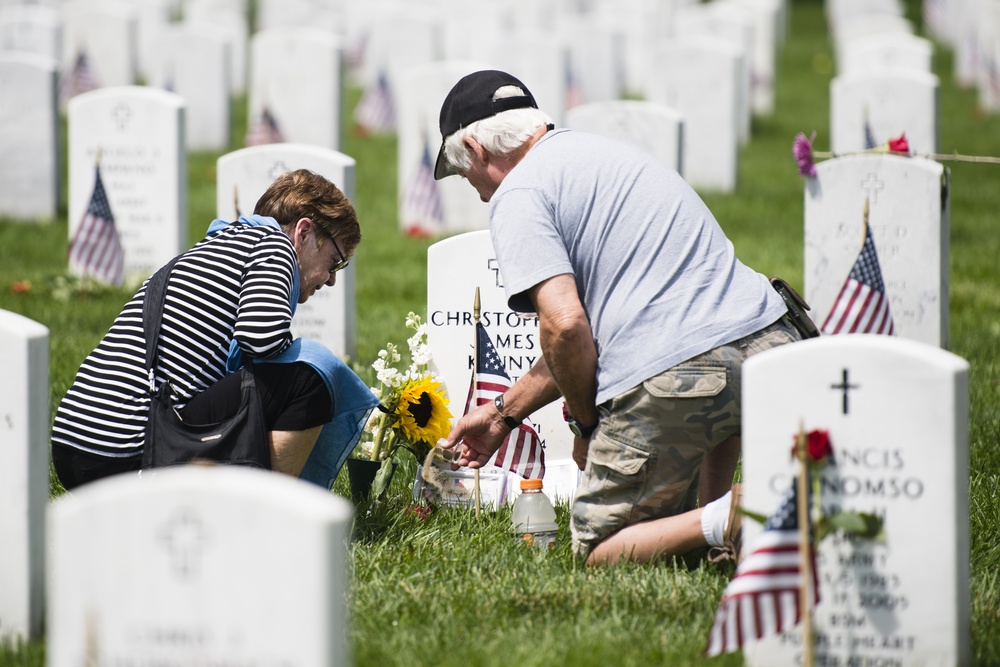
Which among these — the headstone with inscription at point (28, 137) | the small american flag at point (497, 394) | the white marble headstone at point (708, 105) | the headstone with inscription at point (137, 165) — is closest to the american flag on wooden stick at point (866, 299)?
the small american flag at point (497, 394)

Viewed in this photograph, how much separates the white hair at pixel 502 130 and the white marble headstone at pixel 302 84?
6.55 metres

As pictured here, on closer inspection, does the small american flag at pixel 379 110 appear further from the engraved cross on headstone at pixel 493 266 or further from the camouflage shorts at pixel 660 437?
the camouflage shorts at pixel 660 437

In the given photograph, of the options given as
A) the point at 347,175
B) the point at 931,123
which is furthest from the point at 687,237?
the point at 931,123

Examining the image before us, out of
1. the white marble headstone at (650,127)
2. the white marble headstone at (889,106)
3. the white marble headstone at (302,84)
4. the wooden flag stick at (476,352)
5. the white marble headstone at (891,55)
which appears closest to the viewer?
the wooden flag stick at (476,352)

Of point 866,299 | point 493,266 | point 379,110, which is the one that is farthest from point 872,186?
point 379,110

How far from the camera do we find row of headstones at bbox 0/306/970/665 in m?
2.39

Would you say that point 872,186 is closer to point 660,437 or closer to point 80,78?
point 660,437

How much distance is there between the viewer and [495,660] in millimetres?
3119

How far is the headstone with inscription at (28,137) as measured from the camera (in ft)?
30.4

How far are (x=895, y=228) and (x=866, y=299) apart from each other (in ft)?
1.19

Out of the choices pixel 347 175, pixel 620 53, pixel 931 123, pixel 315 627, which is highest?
pixel 620 53

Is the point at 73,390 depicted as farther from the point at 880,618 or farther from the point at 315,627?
the point at 880,618

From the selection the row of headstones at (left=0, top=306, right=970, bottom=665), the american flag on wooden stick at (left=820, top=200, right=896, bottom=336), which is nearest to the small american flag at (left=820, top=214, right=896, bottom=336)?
the american flag on wooden stick at (left=820, top=200, right=896, bottom=336)

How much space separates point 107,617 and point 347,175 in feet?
12.9
